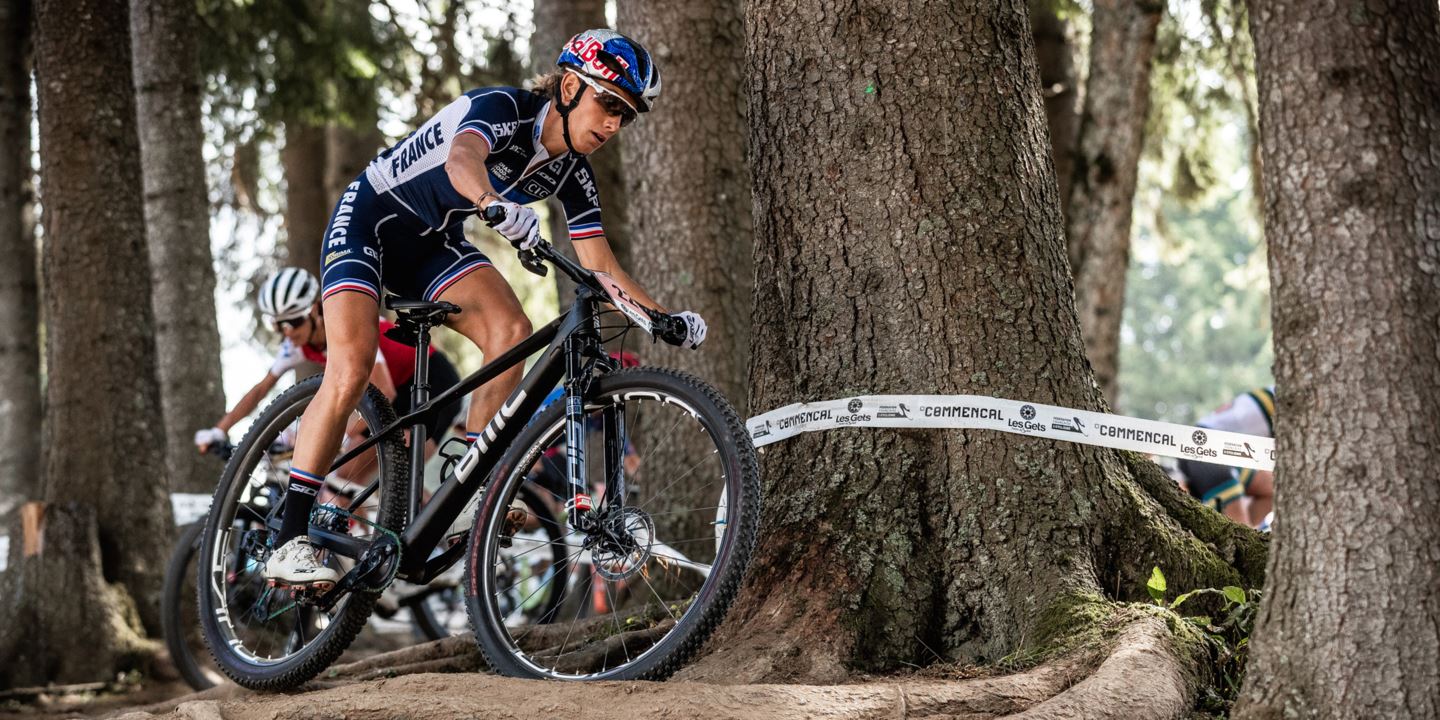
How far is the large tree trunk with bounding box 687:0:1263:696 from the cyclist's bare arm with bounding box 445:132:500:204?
1.06 m

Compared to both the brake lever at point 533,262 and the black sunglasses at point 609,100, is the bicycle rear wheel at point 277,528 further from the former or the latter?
the black sunglasses at point 609,100

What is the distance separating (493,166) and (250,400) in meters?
3.21

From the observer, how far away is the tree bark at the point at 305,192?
13797 millimetres

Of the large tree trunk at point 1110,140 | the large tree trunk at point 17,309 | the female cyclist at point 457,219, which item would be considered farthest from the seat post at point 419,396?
the large tree trunk at point 17,309

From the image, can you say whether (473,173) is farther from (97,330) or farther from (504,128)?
(97,330)

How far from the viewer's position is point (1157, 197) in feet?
50.3

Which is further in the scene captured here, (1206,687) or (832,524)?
(832,524)

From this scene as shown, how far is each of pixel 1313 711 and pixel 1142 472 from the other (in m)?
1.40

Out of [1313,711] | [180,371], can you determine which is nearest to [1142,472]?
[1313,711]

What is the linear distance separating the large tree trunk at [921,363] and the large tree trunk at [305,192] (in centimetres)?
1009

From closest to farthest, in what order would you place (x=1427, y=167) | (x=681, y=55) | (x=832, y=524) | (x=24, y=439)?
(x=1427, y=167) < (x=832, y=524) < (x=681, y=55) < (x=24, y=439)

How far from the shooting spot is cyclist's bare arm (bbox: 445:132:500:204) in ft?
13.3

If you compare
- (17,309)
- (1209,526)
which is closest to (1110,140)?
(1209,526)

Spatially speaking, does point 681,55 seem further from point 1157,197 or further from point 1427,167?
point 1157,197
